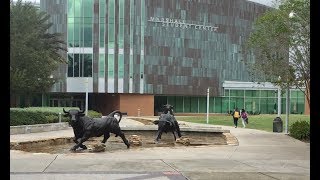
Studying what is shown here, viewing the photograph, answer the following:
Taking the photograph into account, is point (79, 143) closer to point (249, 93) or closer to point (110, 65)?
point (110, 65)

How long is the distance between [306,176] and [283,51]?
1278 cm

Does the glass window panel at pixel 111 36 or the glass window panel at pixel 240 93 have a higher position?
the glass window panel at pixel 111 36

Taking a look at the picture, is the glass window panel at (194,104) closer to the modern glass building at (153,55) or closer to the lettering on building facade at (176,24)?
the modern glass building at (153,55)

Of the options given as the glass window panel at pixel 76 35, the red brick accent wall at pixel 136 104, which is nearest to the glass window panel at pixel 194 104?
the red brick accent wall at pixel 136 104

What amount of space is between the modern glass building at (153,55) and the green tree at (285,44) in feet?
120

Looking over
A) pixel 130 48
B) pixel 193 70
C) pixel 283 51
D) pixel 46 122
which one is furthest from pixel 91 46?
pixel 283 51

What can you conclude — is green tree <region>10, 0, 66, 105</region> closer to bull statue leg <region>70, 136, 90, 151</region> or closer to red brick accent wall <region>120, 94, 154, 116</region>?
red brick accent wall <region>120, 94, 154, 116</region>

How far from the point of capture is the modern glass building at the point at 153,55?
67.6m

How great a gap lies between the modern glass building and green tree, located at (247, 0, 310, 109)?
1438 inches

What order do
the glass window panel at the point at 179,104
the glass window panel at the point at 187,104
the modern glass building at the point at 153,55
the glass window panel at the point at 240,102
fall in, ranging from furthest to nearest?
1. the glass window panel at the point at 240,102
2. the glass window panel at the point at 187,104
3. the glass window panel at the point at 179,104
4. the modern glass building at the point at 153,55

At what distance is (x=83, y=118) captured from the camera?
695 inches

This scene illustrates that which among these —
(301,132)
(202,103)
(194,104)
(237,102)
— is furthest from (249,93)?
(301,132)

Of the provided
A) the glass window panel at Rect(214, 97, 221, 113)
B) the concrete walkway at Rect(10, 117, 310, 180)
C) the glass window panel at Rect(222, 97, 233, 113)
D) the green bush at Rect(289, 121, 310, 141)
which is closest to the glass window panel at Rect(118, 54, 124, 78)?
the glass window panel at Rect(214, 97, 221, 113)

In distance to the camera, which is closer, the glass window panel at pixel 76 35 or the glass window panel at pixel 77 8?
the glass window panel at pixel 76 35
